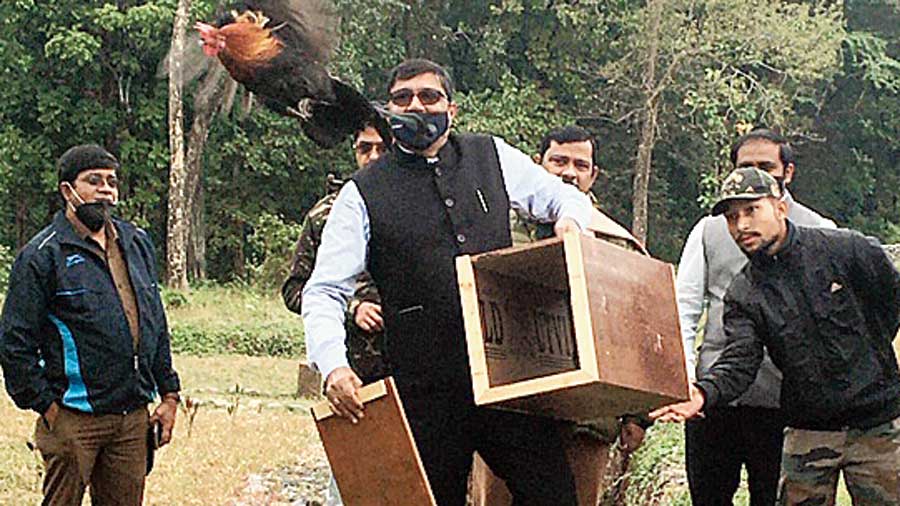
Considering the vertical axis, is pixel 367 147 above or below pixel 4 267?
above

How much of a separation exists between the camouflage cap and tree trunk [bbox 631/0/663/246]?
20.8 meters

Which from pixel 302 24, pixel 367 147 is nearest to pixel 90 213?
pixel 367 147

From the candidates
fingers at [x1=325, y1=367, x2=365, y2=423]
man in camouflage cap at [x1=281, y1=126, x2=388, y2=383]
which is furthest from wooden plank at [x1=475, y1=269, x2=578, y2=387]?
man in camouflage cap at [x1=281, y1=126, x2=388, y2=383]

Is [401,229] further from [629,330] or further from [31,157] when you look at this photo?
[31,157]

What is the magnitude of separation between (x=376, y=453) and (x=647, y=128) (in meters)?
23.5

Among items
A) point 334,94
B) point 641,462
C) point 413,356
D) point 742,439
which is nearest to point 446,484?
point 413,356

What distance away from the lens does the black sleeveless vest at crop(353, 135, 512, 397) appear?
380cm

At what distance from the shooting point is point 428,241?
3824 mm

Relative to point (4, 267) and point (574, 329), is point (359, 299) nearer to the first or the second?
point (574, 329)

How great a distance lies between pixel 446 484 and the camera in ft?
12.6

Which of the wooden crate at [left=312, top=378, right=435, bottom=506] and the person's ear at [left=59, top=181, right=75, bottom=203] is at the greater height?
the person's ear at [left=59, top=181, right=75, bottom=203]

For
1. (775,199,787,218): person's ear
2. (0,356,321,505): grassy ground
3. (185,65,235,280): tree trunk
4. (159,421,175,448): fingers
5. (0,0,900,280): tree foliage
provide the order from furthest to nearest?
(0,0,900,280): tree foliage, (185,65,235,280): tree trunk, (0,356,321,505): grassy ground, (159,421,175,448): fingers, (775,199,787,218): person's ear

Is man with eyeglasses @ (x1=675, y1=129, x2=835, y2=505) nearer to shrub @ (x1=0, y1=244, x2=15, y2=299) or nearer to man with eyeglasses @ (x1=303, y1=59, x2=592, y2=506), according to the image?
man with eyeglasses @ (x1=303, y1=59, x2=592, y2=506)

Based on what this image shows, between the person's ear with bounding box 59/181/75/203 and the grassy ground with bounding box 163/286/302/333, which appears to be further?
the grassy ground with bounding box 163/286/302/333
